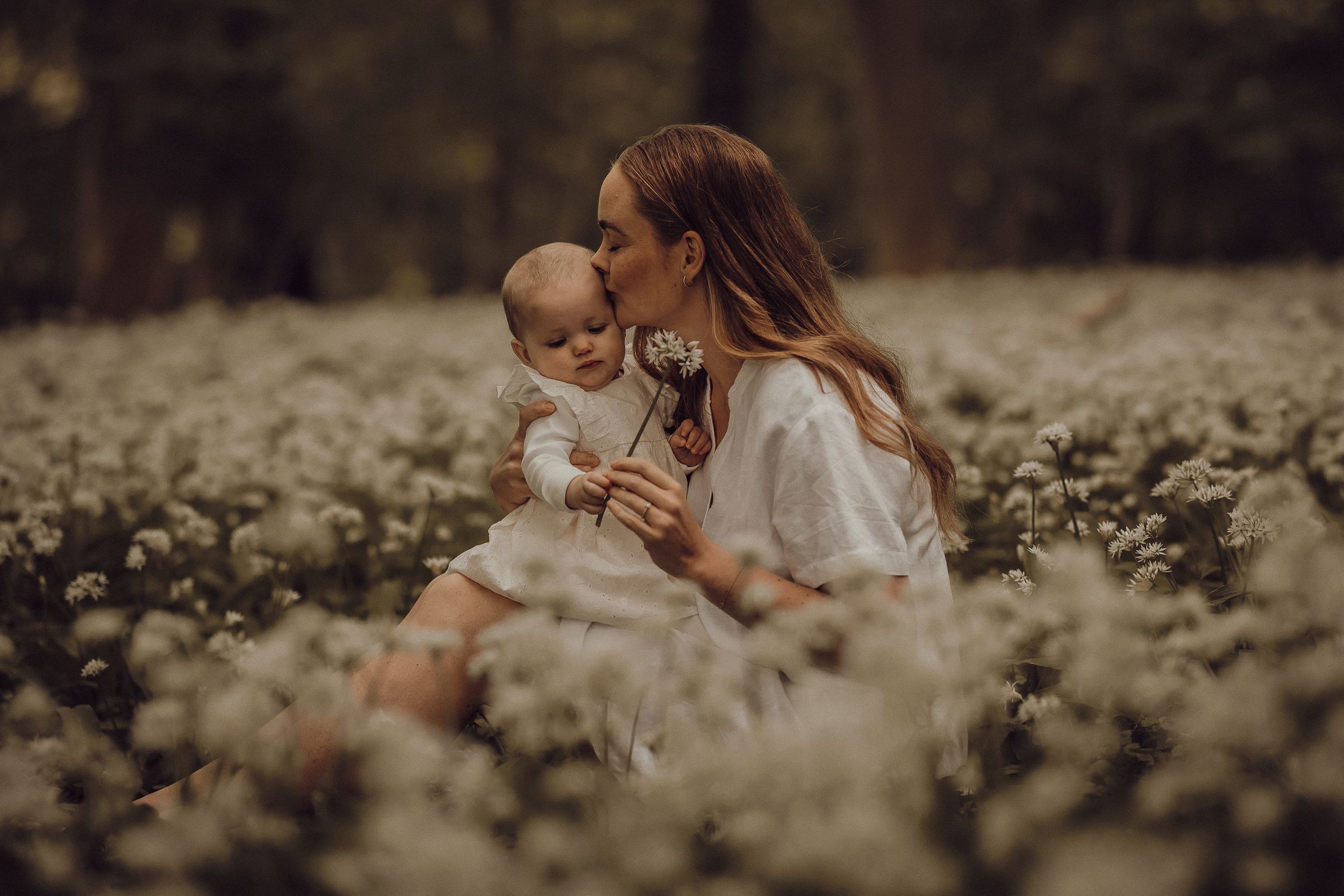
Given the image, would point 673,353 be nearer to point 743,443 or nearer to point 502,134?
point 743,443

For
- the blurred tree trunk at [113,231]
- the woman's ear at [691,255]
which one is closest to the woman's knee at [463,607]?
the woman's ear at [691,255]

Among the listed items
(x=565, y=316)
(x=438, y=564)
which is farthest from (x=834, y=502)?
(x=438, y=564)

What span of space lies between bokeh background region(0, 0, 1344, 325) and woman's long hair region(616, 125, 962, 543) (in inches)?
25.1

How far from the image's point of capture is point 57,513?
143 inches

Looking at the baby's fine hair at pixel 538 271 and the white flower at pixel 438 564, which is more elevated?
the baby's fine hair at pixel 538 271

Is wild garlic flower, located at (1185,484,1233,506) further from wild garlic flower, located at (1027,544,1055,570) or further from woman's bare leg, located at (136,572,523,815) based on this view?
woman's bare leg, located at (136,572,523,815)

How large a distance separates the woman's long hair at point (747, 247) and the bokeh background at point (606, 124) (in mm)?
637

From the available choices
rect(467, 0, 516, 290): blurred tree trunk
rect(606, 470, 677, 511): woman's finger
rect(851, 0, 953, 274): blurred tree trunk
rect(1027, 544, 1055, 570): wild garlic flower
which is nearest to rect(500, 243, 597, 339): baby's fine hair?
rect(606, 470, 677, 511): woman's finger

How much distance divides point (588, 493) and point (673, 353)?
406 mm

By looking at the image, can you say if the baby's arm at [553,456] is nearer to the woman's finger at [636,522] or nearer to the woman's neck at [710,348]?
the woman's finger at [636,522]

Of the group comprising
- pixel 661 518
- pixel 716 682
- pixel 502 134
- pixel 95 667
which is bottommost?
pixel 95 667

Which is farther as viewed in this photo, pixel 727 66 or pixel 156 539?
pixel 727 66

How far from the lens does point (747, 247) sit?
2639mm

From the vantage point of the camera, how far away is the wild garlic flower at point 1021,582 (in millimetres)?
2492
